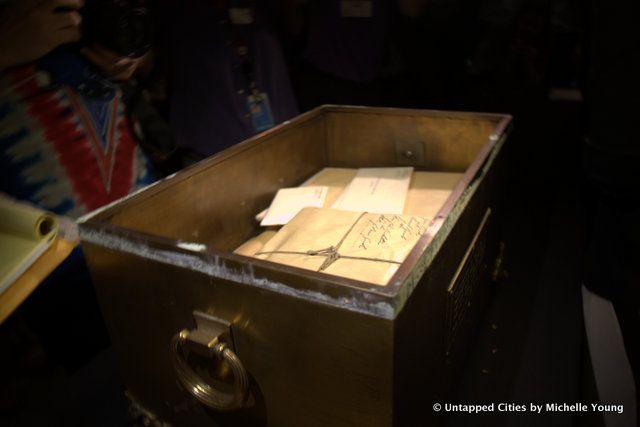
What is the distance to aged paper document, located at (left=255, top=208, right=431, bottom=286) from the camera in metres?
0.73

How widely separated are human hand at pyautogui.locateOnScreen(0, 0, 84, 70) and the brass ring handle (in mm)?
687

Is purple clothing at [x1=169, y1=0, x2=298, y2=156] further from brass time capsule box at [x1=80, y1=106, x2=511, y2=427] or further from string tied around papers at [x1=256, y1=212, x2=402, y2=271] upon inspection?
string tied around papers at [x1=256, y1=212, x2=402, y2=271]

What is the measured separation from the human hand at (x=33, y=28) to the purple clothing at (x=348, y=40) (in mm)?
911

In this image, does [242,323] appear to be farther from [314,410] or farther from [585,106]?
[585,106]

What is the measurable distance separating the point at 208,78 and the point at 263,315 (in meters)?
0.94

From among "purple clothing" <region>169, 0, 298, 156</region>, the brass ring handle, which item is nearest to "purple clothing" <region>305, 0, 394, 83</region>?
"purple clothing" <region>169, 0, 298, 156</region>

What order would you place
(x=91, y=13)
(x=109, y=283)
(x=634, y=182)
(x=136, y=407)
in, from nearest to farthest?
(x=109, y=283), (x=136, y=407), (x=91, y=13), (x=634, y=182)

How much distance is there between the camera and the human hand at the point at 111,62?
3.50 ft

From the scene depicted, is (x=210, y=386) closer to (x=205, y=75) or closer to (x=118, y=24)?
(x=118, y=24)

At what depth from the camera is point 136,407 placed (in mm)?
885

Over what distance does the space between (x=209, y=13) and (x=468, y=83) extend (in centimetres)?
113

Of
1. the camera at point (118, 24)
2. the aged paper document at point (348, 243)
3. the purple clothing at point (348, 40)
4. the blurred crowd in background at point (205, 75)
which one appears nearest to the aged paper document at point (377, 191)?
the aged paper document at point (348, 243)

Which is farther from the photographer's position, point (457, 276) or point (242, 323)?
point (457, 276)

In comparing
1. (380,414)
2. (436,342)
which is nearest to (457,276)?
(436,342)
